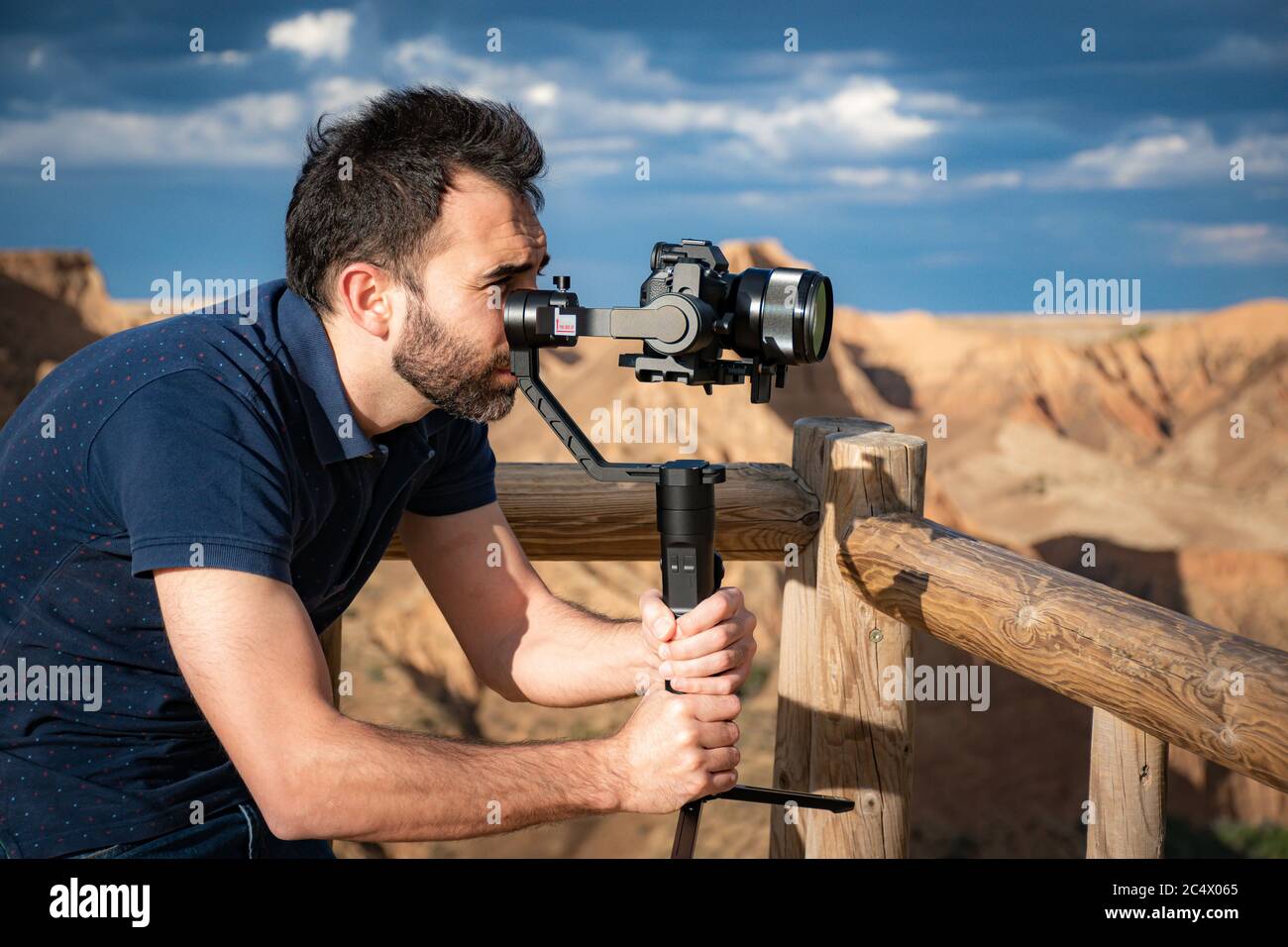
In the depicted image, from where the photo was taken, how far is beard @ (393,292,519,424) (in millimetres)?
1884

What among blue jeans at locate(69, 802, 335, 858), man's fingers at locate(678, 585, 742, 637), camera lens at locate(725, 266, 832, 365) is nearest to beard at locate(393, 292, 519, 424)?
camera lens at locate(725, 266, 832, 365)

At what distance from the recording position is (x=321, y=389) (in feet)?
6.13

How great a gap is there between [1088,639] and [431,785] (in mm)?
1011

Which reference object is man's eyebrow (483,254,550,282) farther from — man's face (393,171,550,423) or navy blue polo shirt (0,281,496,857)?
navy blue polo shirt (0,281,496,857)

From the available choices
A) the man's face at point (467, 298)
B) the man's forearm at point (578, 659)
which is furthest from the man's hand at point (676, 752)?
the man's face at point (467, 298)

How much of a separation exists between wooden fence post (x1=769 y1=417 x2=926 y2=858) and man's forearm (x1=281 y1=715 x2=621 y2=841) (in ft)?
2.64

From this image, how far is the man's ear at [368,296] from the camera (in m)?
1.92

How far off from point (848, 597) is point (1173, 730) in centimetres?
77

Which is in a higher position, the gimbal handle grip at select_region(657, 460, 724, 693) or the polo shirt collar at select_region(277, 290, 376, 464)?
the polo shirt collar at select_region(277, 290, 376, 464)

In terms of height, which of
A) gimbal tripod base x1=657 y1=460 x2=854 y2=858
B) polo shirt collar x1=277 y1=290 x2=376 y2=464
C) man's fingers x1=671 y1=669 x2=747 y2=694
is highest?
polo shirt collar x1=277 y1=290 x2=376 y2=464

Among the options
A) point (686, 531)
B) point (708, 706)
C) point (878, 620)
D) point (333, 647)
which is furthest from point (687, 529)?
point (333, 647)

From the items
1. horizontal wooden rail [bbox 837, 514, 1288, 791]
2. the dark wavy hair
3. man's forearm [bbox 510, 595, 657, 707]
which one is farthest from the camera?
man's forearm [bbox 510, 595, 657, 707]

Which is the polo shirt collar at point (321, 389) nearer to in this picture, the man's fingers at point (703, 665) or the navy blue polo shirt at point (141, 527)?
the navy blue polo shirt at point (141, 527)

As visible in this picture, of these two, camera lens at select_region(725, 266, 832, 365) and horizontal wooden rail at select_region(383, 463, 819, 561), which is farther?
horizontal wooden rail at select_region(383, 463, 819, 561)
